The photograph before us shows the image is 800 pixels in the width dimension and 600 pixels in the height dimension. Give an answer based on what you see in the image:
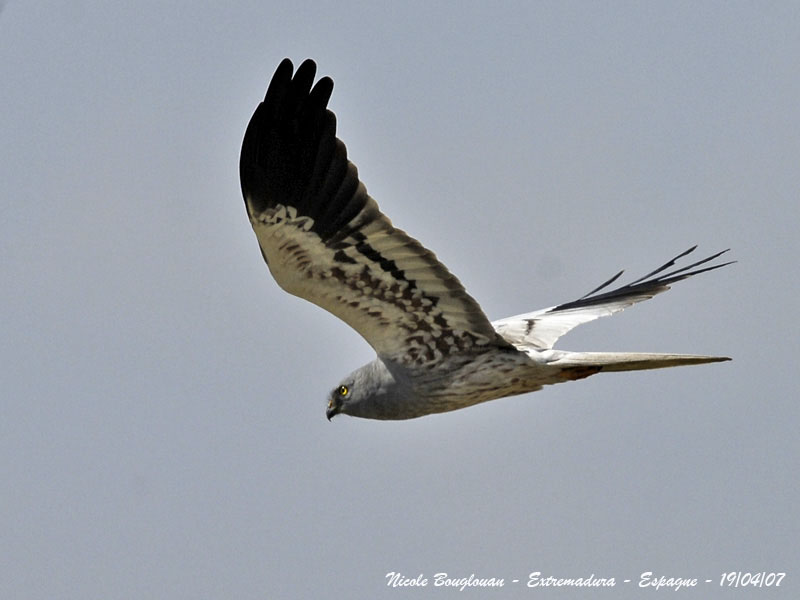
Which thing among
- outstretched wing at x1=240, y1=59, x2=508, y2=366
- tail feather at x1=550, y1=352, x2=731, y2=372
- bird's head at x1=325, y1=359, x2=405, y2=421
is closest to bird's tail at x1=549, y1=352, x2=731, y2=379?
tail feather at x1=550, y1=352, x2=731, y2=372

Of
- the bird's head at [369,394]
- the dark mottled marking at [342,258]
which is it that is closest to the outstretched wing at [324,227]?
the dark mottled marking at [342,258]

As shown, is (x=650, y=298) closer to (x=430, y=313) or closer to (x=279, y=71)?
(x=430, y=313)

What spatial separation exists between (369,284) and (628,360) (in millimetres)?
2149

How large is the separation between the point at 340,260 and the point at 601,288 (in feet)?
15.3

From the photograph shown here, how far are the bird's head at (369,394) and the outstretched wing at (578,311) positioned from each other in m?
1.19

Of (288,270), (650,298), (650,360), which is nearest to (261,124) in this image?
(288,270)

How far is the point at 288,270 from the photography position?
12.2m

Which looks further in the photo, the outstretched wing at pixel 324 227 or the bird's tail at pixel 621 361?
the bird's tail at pixel 621 361

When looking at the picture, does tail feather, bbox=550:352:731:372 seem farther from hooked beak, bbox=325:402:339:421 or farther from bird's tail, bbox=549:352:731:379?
hooked beak, bbox=325:402:339:421

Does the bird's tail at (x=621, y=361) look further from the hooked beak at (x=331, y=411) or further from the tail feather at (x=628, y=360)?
the hooked beak at (x=331, y=411)

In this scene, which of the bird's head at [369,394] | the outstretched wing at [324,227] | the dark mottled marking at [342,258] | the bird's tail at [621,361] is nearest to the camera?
the outstretched wing at [324,227]

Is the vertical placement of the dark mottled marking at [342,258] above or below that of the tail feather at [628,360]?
above

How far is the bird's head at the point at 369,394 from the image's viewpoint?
13.0 m

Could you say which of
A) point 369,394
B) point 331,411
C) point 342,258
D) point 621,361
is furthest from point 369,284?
point 621,361
